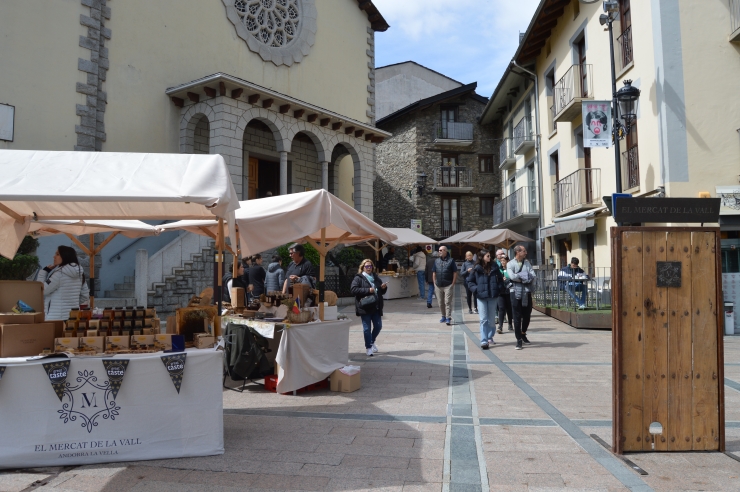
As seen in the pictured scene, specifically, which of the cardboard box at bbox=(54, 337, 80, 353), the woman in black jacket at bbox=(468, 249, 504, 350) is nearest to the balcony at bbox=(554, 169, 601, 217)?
the woman in black jacket at bbox=(468, 249, 504, 350)

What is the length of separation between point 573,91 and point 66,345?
17.8 metres

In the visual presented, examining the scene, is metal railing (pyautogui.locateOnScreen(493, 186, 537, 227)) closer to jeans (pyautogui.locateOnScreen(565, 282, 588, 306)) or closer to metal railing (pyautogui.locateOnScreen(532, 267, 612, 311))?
Answer: metal railing (pyautogui.locateOnScreen(532, 267, 612, 311))

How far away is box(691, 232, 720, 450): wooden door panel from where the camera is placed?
4.32 m

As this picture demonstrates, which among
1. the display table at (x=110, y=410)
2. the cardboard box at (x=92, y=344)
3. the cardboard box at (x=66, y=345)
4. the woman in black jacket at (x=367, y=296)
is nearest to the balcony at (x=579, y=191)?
the woman in black jacket at (x=367, y=296)

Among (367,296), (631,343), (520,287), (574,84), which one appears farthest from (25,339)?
(574,84)

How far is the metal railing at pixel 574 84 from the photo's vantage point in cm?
1789

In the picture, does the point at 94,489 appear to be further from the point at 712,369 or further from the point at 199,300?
the point at 712,369

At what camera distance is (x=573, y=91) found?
1853 centimetres

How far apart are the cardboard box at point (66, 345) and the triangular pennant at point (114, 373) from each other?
35 centimetres

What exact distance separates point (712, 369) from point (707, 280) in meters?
0.68

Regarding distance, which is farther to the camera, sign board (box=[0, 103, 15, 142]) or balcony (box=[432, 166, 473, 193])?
balcony (box=[432, 166, 473, 193])

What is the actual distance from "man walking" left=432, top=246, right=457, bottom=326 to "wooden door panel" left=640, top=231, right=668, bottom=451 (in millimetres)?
8629

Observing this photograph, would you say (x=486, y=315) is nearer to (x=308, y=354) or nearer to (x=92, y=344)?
(x=308, y=354)

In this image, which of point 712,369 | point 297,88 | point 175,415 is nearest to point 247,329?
point 175,415
